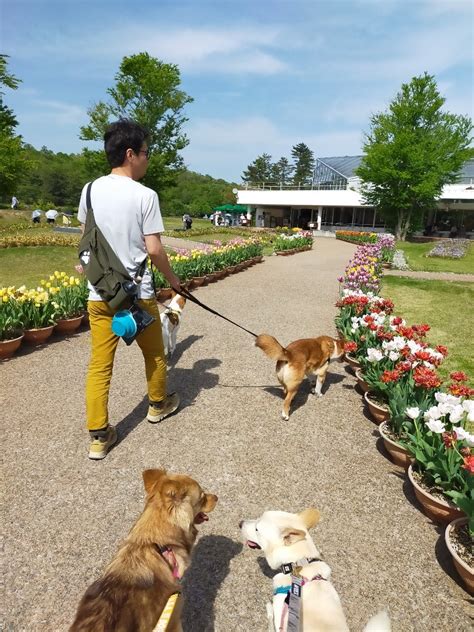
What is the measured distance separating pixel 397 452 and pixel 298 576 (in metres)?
1.89

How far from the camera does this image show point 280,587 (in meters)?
1.99

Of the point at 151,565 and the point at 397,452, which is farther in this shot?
the point at 397,452

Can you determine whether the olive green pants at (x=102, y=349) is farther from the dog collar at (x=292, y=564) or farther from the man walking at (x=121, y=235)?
the dog collar at (x=292, y=564)

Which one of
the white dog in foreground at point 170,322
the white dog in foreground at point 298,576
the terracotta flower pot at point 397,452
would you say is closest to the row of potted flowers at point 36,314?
the white dog in foreground at point 170,322

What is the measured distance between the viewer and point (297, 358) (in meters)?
4.23

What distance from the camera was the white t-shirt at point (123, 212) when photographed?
295cm

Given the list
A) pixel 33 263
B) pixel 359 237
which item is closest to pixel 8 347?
pixel 33 263

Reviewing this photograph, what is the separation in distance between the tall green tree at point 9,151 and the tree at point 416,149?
26.7 metres

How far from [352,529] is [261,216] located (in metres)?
54.9

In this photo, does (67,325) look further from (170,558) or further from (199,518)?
(170,558)

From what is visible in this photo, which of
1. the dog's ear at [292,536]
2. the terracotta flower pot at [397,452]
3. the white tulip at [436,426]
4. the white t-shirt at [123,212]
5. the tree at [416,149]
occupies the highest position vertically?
the tree at [416,149]

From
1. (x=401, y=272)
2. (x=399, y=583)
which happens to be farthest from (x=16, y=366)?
(x=401, y=272)

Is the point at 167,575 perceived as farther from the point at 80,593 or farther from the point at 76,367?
the point at 76,367

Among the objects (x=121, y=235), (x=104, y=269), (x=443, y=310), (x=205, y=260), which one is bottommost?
(x=443, y=310)
